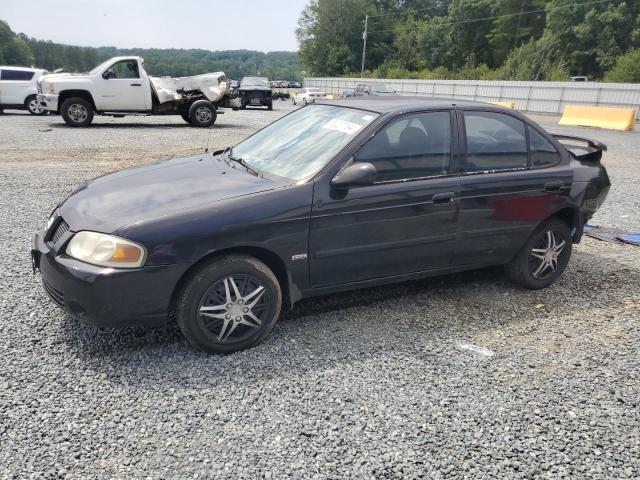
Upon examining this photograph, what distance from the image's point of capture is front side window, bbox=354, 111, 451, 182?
350 cm

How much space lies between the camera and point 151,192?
129 inches

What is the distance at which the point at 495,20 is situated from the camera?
6494cm

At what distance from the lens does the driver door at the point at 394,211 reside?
334 cm

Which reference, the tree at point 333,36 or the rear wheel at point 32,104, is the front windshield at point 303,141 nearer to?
the rear wheel at point 32,104

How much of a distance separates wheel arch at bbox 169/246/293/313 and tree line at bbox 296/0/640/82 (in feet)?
137

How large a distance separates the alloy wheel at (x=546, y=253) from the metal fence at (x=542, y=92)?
1845 centimetres

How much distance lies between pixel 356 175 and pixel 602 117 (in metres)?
21.4

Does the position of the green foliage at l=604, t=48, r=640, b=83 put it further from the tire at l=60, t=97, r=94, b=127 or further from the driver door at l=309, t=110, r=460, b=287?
the driver door at l=309, t=110, r=460, b=287

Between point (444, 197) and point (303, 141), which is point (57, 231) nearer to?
point (303, 141)

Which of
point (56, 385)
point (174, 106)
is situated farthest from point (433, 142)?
point (174, 106)

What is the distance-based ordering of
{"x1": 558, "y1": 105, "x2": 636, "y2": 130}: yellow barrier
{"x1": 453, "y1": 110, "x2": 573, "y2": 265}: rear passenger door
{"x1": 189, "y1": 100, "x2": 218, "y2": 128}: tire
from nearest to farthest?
{"x1": 453, "y1": 110, "x2": 573, "y2": 265}: rear passenger door
{"x1": 189, "y1": 100, "x2": 218, "y2": 128}: tire
{"x1": 558, "y1": 105, "x2": 636, "y2": 130}: yellow barrier

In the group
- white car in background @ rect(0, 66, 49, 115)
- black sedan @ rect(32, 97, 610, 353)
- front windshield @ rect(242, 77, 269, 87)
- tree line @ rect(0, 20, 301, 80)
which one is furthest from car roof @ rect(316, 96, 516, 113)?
tree line @ rect(0, 20, 301, 80)

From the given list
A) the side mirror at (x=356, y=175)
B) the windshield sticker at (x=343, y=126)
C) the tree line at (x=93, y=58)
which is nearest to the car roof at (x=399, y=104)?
the windshield sticker at (x=343, y=126)

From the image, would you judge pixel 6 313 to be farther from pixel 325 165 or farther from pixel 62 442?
pixel 325 165
